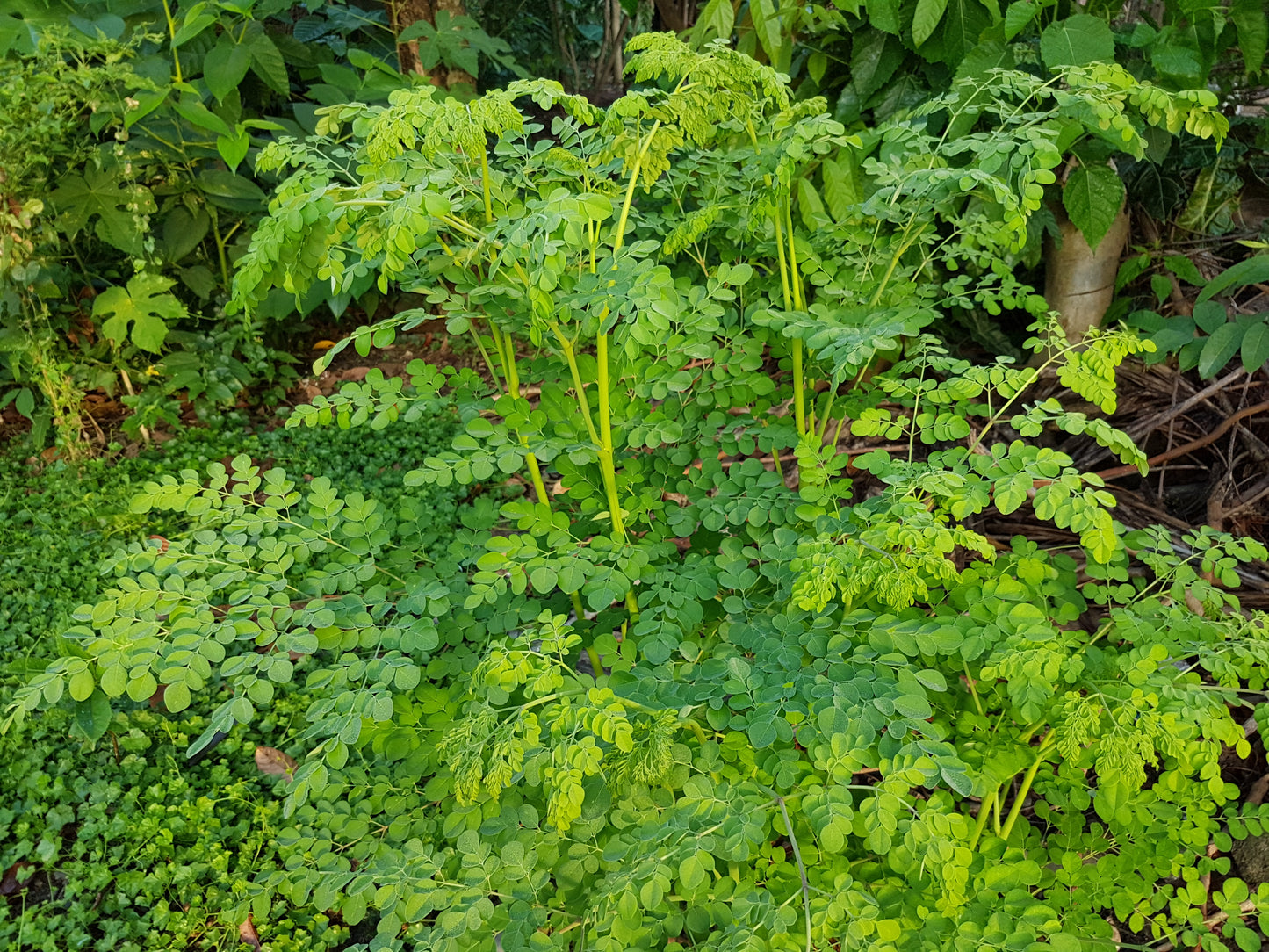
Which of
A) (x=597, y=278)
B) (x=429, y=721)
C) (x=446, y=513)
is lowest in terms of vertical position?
(x=446, y=513)

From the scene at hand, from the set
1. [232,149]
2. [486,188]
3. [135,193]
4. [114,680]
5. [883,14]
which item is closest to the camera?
[114,680]

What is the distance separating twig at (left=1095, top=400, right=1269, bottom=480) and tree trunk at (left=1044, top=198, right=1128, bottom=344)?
1.42 feet

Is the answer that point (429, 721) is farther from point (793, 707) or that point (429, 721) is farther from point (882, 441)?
point (882, 441)

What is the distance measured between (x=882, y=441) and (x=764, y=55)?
1.29 metres

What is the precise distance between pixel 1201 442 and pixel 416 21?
3.68 m

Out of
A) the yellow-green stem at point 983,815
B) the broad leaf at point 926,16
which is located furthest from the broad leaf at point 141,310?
the yellow-green stem at point 983,815

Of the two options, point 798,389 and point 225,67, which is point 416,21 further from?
point 798,389

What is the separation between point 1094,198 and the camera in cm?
236

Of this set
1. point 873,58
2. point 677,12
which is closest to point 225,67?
point 677,12

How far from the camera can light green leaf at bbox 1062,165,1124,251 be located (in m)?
2.35

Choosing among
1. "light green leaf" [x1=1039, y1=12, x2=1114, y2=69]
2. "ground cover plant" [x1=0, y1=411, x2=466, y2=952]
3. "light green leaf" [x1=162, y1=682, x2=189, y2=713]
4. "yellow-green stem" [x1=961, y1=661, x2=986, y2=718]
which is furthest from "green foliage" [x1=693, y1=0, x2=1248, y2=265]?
"light green leaf" [x1=162, y1=682, x2=189, y2=713]

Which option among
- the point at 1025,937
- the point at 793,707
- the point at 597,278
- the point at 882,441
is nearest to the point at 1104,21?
the point at 882,441

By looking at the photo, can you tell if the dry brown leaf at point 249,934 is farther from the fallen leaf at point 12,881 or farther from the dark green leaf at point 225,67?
the dark green leaf at point 225,67

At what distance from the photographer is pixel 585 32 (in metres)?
7.51
